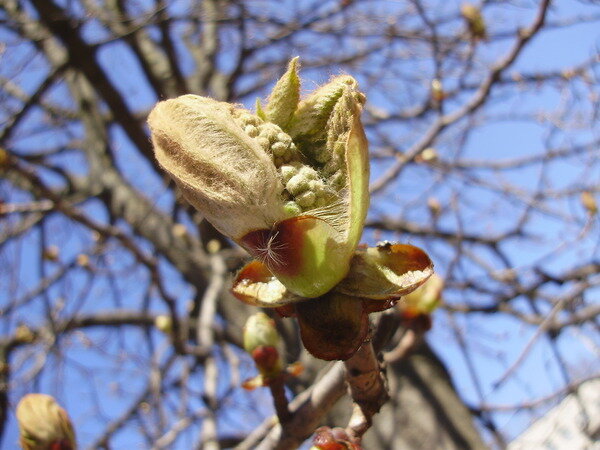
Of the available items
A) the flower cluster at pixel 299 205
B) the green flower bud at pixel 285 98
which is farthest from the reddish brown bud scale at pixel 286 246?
the green flower bud at pixel 285 98

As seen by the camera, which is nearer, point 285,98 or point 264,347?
point 285,98

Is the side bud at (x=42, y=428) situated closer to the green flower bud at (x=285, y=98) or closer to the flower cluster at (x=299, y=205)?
the flower cluster at (x=299, y=205)

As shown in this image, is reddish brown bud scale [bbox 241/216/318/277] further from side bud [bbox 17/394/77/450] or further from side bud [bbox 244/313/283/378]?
side bud [bbox 17/394/77/450]

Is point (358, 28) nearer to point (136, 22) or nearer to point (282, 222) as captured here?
point (136, 22)

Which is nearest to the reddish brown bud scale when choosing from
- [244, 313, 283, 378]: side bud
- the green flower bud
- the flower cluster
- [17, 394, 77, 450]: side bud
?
the flower cluster

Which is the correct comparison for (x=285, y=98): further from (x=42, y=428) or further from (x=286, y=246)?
(x=42, y=428)

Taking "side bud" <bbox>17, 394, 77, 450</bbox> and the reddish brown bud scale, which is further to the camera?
"side bud" <bbox>17, 394, 77, 450</bbox>

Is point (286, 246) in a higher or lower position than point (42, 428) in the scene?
higher

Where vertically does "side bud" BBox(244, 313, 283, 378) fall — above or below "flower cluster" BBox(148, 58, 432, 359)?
below

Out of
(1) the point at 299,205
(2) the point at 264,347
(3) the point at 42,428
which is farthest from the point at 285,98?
(3) the point at 42,428
